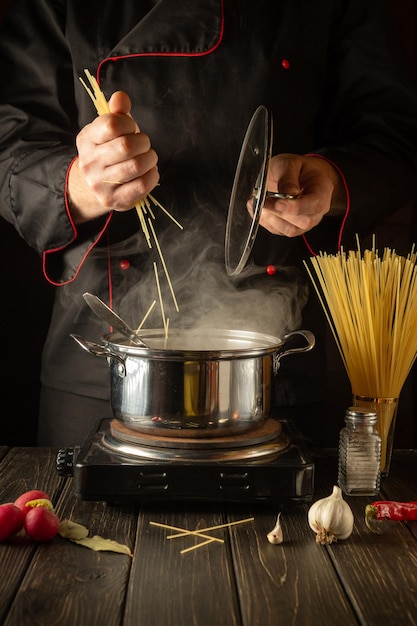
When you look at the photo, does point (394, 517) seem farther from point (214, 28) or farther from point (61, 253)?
point (214, 28)

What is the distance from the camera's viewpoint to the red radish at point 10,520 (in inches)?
48.2

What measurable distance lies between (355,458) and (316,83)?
41.5 inches

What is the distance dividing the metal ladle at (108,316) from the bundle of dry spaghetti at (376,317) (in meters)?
0.41

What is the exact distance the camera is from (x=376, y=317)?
61.5 inches

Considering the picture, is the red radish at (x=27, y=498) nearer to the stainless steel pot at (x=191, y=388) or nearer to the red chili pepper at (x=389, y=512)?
the stainless steel pot at (x=191, y=388)

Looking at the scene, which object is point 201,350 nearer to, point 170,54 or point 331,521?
point 331,521

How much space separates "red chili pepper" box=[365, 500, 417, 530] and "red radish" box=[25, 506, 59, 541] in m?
0.51

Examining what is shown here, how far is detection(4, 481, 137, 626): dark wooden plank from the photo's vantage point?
101 cm

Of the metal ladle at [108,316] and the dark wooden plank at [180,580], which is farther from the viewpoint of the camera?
the metal ladle at [108,316]

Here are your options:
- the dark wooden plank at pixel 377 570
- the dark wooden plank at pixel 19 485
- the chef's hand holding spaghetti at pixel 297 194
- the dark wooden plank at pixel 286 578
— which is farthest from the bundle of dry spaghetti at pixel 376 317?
the dark wooden plank at pixel 19 485

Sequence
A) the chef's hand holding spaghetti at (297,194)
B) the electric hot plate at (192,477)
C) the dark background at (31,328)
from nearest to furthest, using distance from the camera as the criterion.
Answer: the electric hot plate at (192,477) → the chef's hand holding spaghetti at (297,194) → the dark background at (31,328)

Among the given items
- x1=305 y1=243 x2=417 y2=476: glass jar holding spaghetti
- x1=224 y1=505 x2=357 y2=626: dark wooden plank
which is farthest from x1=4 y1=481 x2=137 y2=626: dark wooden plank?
x1=305 y1=243 x2=417 y2=476: glass jar holding spaghetti

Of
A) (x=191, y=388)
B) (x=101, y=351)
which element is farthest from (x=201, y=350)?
(x=101, y=351)

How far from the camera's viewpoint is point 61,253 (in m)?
1.96
